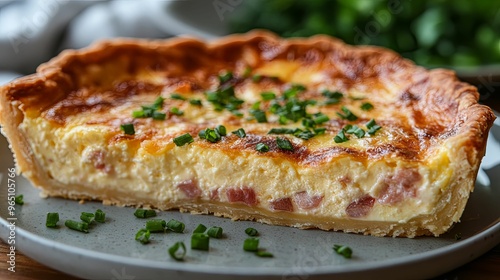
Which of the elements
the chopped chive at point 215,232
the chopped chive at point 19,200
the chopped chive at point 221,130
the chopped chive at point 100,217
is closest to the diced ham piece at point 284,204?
the chopped chive at point 215,232

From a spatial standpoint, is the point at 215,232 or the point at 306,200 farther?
the point at 306,200

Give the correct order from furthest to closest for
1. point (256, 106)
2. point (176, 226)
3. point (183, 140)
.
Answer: point (256, 106) → point (183, 140) → point (176, 226)

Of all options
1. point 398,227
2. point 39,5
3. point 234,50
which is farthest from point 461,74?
point 39,5

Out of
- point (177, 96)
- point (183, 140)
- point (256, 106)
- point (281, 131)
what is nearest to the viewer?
point (183, 140)

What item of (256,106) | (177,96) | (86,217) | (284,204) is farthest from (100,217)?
(256,106)

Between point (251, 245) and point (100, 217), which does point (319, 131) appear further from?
point (100, 217)

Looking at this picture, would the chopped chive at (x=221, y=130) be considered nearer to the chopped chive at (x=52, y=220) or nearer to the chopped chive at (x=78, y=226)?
the chopped chive at (x=78, y=226)
